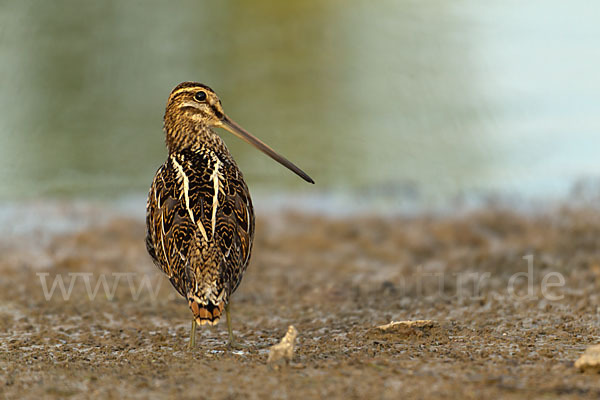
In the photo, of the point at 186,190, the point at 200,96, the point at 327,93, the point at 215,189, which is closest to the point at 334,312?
the point at 215,189

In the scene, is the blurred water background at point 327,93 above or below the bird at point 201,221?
above

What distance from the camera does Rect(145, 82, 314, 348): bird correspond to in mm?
4512

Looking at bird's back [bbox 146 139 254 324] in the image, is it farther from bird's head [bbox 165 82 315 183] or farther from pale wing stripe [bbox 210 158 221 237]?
bird's head [bbox 165 82 315 183]

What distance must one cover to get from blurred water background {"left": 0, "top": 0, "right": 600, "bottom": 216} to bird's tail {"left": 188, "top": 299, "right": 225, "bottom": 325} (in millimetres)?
5031

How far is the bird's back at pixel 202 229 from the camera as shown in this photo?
4.50 meters

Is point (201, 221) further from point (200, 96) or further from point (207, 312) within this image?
point (200, 96)

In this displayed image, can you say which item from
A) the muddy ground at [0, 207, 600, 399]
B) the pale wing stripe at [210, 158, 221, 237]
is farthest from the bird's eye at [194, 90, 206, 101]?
the muddy ground at [0, 207, 600, 399]

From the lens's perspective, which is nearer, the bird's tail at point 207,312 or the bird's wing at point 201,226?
the bird's tail at point 207,312

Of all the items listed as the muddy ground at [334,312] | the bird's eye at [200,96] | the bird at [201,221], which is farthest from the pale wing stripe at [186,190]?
the muddy ground at [334,312]

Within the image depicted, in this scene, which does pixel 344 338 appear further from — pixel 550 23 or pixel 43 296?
pixel 550 23

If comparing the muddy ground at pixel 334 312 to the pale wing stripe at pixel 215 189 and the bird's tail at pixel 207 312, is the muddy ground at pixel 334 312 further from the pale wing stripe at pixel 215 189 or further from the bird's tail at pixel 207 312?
the pale wing stripe at pixel 215 189

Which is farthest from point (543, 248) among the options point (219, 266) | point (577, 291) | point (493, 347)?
point (219, 266)

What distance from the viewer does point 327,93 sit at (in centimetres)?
1399

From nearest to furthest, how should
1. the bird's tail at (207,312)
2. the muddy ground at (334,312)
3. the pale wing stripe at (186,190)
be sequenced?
1. the muddy ground at (334,312)
2. the bird's tail at (207,312)
3. the pale wing stripe at (186,190)
